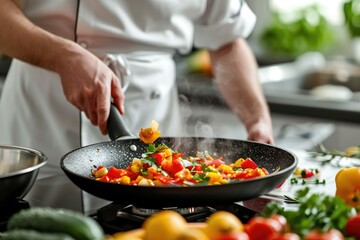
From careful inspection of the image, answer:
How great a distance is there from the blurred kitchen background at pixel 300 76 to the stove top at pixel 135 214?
83cm

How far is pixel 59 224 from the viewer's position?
914 millimetres

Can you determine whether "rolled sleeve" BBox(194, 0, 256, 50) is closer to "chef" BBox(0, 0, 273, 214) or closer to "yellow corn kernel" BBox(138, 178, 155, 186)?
"chef" BBox(0, 0, 273, 214)

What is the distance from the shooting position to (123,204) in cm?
130

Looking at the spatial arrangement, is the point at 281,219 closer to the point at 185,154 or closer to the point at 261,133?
the point at 185,154

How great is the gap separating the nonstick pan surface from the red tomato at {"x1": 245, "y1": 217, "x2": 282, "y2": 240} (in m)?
0.20

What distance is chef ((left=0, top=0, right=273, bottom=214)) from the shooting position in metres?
1.78

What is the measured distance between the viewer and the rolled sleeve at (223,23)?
204cm

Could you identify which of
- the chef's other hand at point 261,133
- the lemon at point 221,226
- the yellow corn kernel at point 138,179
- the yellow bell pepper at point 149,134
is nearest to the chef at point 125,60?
the chef's other hand at point 261,133

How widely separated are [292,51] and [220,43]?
65.5 inches

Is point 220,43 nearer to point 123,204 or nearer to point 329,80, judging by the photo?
point 123,204

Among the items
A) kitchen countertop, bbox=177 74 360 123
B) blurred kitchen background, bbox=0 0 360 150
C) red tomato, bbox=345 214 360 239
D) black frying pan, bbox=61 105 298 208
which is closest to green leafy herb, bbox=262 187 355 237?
red tomato, bbox=345 214 360 239

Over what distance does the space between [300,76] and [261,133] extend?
5.31 ft

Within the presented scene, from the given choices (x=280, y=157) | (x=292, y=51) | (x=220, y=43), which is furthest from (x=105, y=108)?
(x=292, y=51)

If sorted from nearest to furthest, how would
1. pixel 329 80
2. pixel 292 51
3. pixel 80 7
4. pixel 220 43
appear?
pixel 80 7
pixel 220 43
pixel 329 80
pixel 292 51
